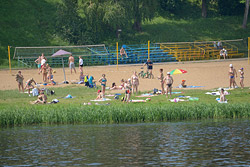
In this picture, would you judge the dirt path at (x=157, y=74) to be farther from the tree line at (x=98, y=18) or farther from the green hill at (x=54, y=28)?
the tree line at (x=98, y=18)

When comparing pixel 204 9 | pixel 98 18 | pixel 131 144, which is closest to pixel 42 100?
pixel 131 144

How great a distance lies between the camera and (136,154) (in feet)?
54.5

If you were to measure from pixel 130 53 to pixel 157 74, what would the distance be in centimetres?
949

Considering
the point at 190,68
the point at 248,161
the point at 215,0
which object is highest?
the point at 215,0

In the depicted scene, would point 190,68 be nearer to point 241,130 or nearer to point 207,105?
point 207,105

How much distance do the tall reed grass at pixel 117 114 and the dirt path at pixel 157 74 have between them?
328 inches

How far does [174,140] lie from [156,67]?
81.8ft

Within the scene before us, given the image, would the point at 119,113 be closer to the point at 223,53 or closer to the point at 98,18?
the point at 223,53

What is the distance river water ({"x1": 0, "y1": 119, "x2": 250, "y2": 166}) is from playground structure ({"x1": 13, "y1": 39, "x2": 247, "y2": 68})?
75.4 ft

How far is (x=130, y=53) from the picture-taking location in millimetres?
47656

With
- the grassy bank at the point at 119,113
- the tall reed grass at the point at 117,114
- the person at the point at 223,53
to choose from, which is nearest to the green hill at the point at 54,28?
the person at the point at 223,53

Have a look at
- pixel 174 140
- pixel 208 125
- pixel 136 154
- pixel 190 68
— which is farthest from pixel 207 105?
pixel 190 68

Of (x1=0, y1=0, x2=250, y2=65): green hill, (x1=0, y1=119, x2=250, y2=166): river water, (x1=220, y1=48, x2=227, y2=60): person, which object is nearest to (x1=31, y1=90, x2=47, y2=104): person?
(x1=0, y1=119, x2=250, y2=166): river water

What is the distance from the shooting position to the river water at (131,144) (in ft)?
51.4
